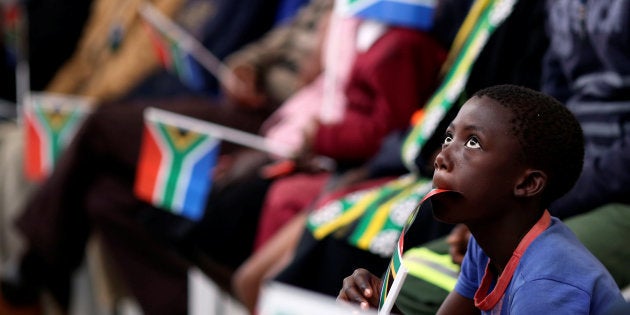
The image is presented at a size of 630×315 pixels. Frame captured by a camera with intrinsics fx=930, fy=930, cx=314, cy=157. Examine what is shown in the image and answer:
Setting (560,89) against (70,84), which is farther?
(70,84)

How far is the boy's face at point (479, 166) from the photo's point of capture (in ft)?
2.30

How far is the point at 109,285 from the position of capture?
2.39m

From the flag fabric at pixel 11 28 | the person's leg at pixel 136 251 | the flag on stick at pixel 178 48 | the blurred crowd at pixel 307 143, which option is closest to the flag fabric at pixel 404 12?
the blurred crowd at pixel 307 143

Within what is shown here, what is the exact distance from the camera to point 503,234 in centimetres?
72

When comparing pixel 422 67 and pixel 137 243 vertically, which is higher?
pixel 422 67

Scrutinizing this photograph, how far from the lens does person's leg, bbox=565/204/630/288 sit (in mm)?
1011

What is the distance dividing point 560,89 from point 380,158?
41 cm

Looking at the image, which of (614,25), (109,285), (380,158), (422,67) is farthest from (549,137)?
(109,285)

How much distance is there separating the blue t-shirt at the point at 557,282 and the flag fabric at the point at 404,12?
3.51ft

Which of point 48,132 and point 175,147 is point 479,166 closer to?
point 175,147

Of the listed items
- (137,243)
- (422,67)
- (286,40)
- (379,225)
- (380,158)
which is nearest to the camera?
(379,225)

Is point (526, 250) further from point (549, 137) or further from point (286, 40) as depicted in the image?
point (286, 40)

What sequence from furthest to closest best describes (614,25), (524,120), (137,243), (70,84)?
(70,84) < (137,243) < (614,25) < (524,120)

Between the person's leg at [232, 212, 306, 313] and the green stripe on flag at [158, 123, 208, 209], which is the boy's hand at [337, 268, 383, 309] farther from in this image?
the green stripe on flag at [158, 123, 208, 209]
